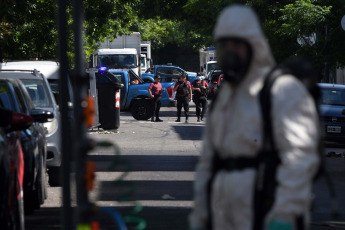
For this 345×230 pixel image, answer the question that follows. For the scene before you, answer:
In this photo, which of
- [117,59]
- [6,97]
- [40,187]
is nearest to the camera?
[6,97]

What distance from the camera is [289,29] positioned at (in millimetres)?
25031

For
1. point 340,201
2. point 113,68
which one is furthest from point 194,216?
point 113,68

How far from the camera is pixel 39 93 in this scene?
45.8 ft

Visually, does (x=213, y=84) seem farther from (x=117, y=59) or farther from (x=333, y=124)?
(x=333, y=124)

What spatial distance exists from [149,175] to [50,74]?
3203mm

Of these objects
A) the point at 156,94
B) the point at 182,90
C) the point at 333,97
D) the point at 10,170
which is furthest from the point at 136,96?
the point at 10,170

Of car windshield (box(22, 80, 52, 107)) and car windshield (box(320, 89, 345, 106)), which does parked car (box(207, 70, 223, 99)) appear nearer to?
car windshield (box(320, 89, 345, 106))

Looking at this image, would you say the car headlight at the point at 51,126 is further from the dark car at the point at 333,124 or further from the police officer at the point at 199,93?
the police officer at the point at 199,93

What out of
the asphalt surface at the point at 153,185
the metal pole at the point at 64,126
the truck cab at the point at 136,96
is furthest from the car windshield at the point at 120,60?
the metal pole at the point at 64,126

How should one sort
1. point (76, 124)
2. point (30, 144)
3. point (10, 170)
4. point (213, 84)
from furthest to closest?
point (213, 84), point (30, 144), point (10, 170), point (76, 124)

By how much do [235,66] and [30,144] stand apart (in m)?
6.12

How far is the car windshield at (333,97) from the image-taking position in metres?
21.8

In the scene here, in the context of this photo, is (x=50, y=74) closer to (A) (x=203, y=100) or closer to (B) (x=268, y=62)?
(B) (x=268, y=62)

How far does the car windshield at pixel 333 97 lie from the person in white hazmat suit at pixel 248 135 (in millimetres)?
17806
